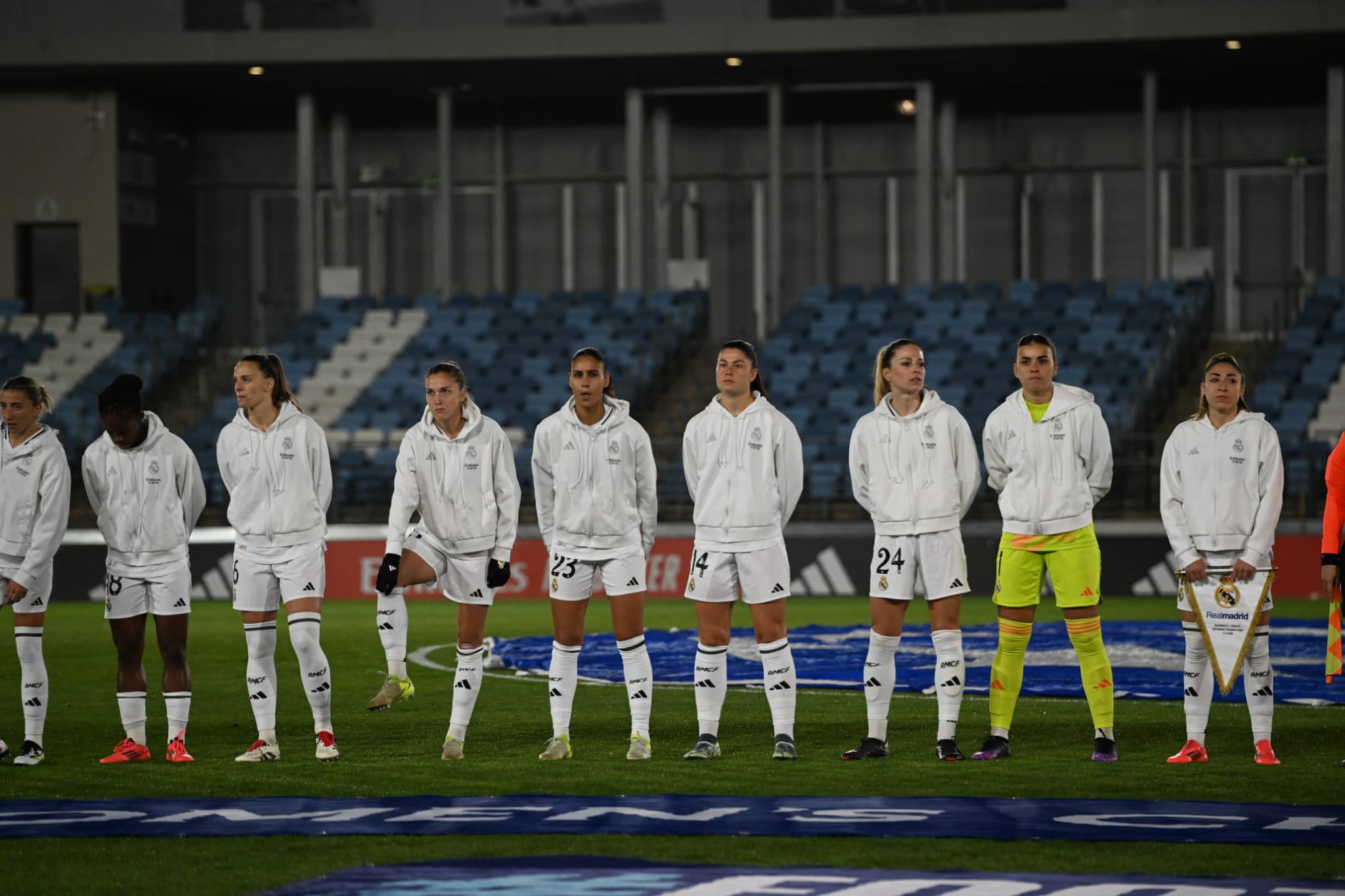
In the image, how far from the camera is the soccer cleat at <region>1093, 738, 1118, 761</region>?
30.9 ft

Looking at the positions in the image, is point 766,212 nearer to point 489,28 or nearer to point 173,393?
point 489,28

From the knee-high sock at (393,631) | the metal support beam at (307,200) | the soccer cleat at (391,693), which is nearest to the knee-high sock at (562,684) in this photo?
the soccer cleat at (391,693)

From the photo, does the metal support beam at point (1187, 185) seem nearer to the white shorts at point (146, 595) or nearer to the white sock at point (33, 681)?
the white shorts at point (146, 595)

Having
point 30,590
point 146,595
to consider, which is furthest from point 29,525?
point 146,595

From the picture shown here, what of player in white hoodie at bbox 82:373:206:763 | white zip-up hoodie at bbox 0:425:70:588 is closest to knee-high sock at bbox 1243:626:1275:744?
player in white hoodie at bbox 82:373:206:763

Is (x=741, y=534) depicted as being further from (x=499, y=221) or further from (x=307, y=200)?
(x=499, y=221)

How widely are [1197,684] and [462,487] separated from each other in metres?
4.25

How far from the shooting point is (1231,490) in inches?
376

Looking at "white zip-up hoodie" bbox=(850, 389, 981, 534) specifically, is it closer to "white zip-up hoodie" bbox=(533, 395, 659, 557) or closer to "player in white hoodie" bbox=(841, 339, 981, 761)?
"player in white hoodie" bbox=(841, 339, 981, 761)

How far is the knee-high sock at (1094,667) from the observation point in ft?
31.4

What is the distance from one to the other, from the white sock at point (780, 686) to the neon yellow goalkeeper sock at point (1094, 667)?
1567 mm

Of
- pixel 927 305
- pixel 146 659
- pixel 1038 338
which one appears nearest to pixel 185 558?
pixel 1038 338

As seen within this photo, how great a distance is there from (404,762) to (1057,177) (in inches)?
1175

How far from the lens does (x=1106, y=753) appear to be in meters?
9.45
